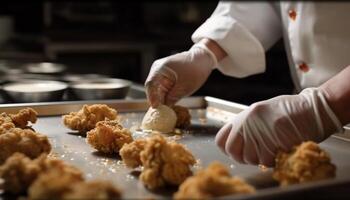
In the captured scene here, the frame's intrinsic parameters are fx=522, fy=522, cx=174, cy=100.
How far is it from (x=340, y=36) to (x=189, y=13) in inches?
102

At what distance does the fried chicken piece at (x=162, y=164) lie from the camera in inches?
35.4

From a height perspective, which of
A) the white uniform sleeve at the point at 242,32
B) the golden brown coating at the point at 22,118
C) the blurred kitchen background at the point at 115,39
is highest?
the white uniform sleeve at the point at 242,32

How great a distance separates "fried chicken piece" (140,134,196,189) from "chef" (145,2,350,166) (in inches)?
5.2

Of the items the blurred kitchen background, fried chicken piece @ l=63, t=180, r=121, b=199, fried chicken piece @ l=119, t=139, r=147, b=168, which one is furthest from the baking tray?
the blurred kitchen background

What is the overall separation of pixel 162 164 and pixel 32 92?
909mm

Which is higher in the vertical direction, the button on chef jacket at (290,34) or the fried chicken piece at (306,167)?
the button on chef jacket at (290,34)

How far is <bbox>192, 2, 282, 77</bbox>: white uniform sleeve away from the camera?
5.31 ft

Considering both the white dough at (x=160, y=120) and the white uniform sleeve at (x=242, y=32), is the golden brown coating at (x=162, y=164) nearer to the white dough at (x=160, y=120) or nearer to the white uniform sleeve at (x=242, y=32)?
the white dough at (x=160, y=120)

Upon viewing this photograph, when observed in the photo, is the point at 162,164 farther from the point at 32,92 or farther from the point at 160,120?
the point at 32,92

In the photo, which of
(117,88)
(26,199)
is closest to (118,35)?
(117,88)

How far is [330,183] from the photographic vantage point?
771 mm

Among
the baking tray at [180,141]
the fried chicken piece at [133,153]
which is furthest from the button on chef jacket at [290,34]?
the fried chicken piece at [133,153]

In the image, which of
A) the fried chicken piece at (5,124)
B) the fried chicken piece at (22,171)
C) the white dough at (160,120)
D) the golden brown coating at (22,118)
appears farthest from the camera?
the white dough at (160,120)

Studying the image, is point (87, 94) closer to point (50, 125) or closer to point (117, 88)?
point (117, 88)
